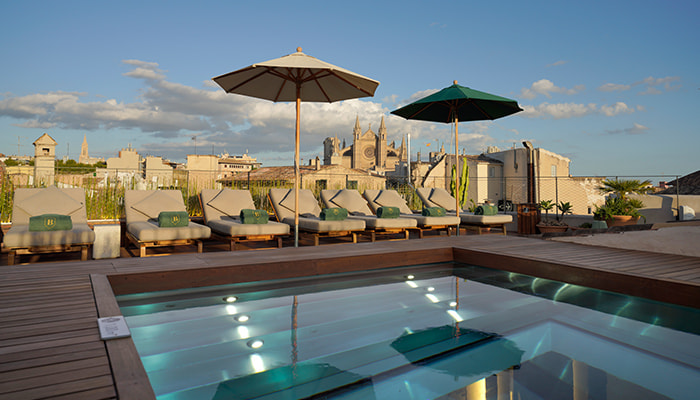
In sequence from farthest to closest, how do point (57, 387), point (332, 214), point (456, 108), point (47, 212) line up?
point (456, 108) → point (332, 214) → point (47, 212) → point (57, 387)

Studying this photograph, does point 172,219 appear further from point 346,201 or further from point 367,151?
point 367,151

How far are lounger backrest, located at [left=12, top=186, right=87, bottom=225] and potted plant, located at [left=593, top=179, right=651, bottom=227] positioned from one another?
942 cm

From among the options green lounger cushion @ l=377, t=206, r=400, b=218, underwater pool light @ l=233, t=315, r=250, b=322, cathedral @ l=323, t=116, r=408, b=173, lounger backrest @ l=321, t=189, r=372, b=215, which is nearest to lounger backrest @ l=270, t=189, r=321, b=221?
lounger backrest @ l=321, t=189, r=372, b=215

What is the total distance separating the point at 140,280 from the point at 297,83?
3.01m

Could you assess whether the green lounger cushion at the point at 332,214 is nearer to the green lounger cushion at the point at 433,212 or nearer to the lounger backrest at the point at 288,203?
the lounger backrest at the point at 288,203

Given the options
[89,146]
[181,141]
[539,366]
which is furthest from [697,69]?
[89,146]

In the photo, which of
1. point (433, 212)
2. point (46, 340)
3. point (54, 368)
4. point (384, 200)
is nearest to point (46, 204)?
point (46, 340)

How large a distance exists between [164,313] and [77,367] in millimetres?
1511

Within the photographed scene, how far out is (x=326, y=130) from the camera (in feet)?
357

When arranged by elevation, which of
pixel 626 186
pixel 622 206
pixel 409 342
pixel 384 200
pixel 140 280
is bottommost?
pixel 409 342

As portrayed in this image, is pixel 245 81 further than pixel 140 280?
Yes

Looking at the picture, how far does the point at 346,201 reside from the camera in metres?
7.02

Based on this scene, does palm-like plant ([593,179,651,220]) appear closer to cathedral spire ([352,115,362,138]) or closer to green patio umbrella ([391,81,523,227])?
green patio umbrella ([391,81,523,227])

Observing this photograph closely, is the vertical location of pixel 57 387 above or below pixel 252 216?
below
